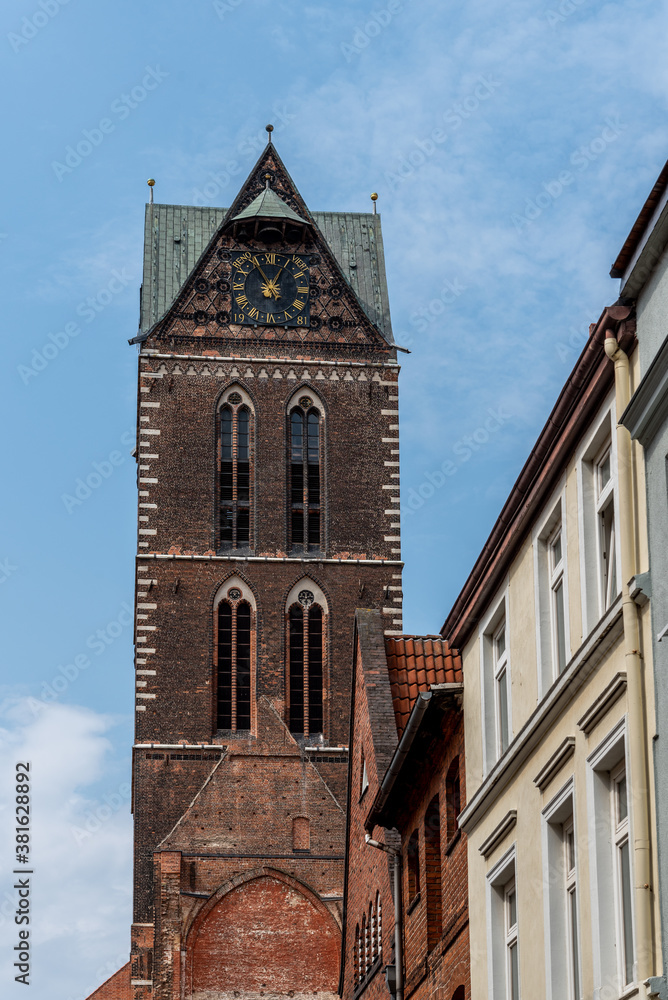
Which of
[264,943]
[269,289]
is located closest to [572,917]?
[264,943]

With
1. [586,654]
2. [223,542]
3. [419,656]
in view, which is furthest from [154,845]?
[586,654]

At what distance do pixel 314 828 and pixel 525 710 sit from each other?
35.9 meters

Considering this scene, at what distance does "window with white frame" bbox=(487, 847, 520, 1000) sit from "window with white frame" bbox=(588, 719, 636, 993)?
3395 mm

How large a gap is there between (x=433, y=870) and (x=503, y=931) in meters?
3.84

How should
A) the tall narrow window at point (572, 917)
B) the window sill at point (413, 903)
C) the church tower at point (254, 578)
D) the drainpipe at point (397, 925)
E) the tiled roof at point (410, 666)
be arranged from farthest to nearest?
1. the church tower at point (254, 578)
2. the tiled roof at point (410, 666)
3. the drainpipe at point (397, 925)
4. the window sill at point (413, 903)
5. the tall narrow window at point (572, 917)

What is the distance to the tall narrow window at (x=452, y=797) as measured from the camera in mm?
21000

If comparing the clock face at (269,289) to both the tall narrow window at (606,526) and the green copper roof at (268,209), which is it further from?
the tall narrow window at (606,526)

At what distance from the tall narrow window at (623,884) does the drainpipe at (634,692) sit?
2.53 feet

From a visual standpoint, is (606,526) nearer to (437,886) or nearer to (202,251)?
(437,886)

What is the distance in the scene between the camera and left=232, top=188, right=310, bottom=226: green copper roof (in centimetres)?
5884

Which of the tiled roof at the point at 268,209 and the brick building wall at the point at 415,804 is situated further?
the tiled roof at the point at 268,209

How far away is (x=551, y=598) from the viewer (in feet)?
55.6

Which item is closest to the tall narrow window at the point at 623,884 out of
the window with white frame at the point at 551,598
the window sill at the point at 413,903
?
the window with white frame at the point at 551,598

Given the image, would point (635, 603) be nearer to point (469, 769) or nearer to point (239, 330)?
point (469, 769)
